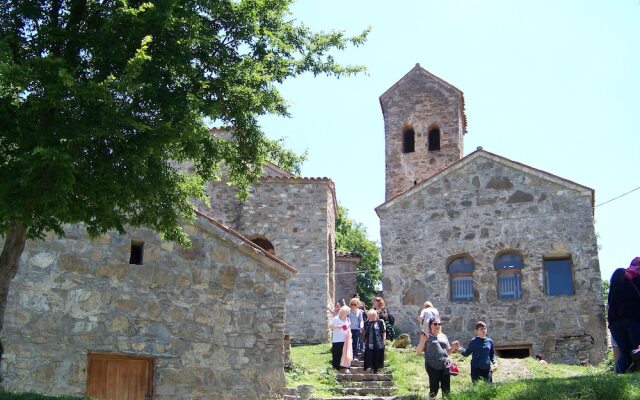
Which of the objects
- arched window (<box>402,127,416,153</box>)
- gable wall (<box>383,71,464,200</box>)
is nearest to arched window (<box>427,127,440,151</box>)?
gable wall (<box>383,71,464,200</box>)

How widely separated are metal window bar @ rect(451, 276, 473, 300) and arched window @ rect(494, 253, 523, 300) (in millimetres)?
801

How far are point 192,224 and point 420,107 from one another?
19917 millimetres

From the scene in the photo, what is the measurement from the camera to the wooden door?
46.0 ft

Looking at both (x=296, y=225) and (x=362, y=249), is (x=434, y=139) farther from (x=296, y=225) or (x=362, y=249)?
(x=362, y=249)

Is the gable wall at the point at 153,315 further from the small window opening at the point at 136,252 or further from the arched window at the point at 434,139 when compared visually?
the arched window at the point at 434,139

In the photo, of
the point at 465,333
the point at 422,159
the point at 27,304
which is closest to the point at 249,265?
the point at 27,304

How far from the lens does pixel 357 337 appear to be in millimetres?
18703

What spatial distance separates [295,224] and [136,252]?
411 inches

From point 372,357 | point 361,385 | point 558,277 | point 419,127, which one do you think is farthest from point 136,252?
point 419,127

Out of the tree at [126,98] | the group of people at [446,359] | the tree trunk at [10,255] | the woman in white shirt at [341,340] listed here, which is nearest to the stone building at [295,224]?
the woman in white shirt at [341,340]

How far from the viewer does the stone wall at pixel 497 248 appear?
2270cm

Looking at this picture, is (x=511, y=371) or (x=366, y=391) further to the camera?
(x=511, y=371)

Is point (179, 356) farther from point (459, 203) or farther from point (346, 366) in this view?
point (459, 203)

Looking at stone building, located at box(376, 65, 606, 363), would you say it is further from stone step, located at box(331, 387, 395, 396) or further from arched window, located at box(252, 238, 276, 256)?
stone step, located at box(331, 387, 395, 396)
